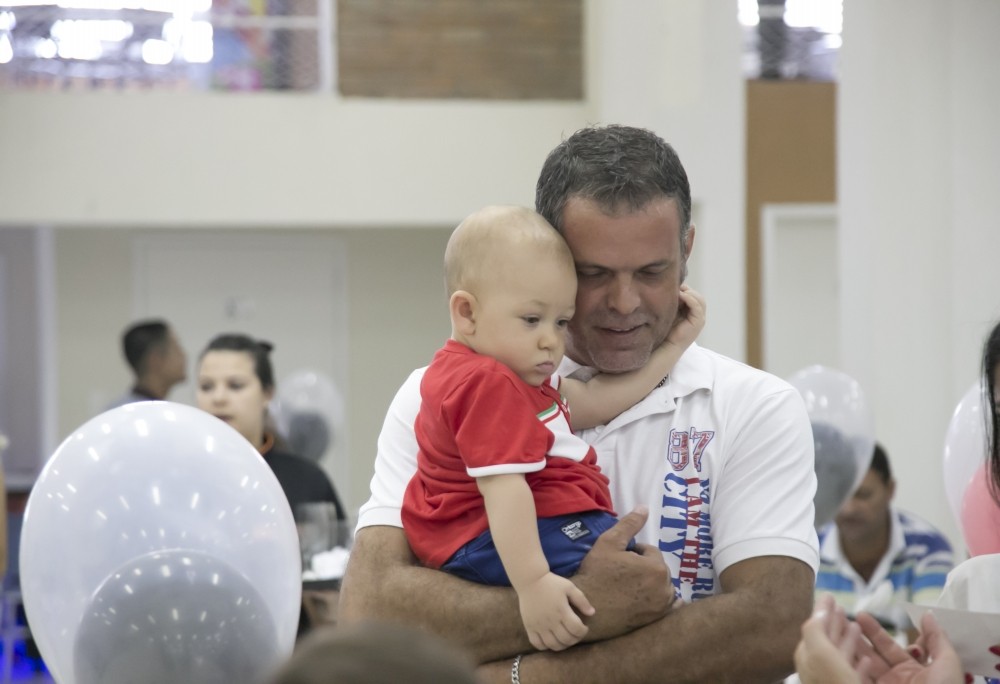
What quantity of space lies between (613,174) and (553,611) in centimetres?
66

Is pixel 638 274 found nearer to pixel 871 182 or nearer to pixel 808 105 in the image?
pixel 871 182

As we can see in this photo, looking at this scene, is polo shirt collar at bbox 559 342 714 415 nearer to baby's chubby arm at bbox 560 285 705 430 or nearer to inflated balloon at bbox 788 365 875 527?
baby's chubby arm at bbox 560 285 705 430

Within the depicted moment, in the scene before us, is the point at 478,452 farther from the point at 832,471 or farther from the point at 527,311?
the point at 832,471

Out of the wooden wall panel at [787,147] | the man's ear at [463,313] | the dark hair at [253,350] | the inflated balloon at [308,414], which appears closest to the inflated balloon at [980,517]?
the man's ear at [463,313]

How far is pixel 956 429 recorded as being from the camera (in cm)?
336

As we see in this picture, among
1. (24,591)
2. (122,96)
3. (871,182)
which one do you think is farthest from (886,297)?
(122,96)

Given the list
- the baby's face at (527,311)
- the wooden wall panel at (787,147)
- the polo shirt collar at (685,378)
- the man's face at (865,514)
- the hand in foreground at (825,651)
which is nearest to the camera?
the hand in foreground at (825,651)

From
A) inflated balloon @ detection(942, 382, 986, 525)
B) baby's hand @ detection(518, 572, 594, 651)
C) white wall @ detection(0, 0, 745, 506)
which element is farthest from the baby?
white wall @ detection(0, 0, 745, 506)

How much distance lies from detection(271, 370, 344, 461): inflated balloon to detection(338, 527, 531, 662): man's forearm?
444cm

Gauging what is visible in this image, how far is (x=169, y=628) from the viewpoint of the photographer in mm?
1903

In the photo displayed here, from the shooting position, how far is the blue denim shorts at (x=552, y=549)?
1.76 meters

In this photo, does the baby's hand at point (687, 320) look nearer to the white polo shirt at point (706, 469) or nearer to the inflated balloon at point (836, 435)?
the white polo shirt at point (706, 469)

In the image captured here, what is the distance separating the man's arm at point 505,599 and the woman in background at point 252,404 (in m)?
2.55

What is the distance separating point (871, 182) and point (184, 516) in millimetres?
4529
